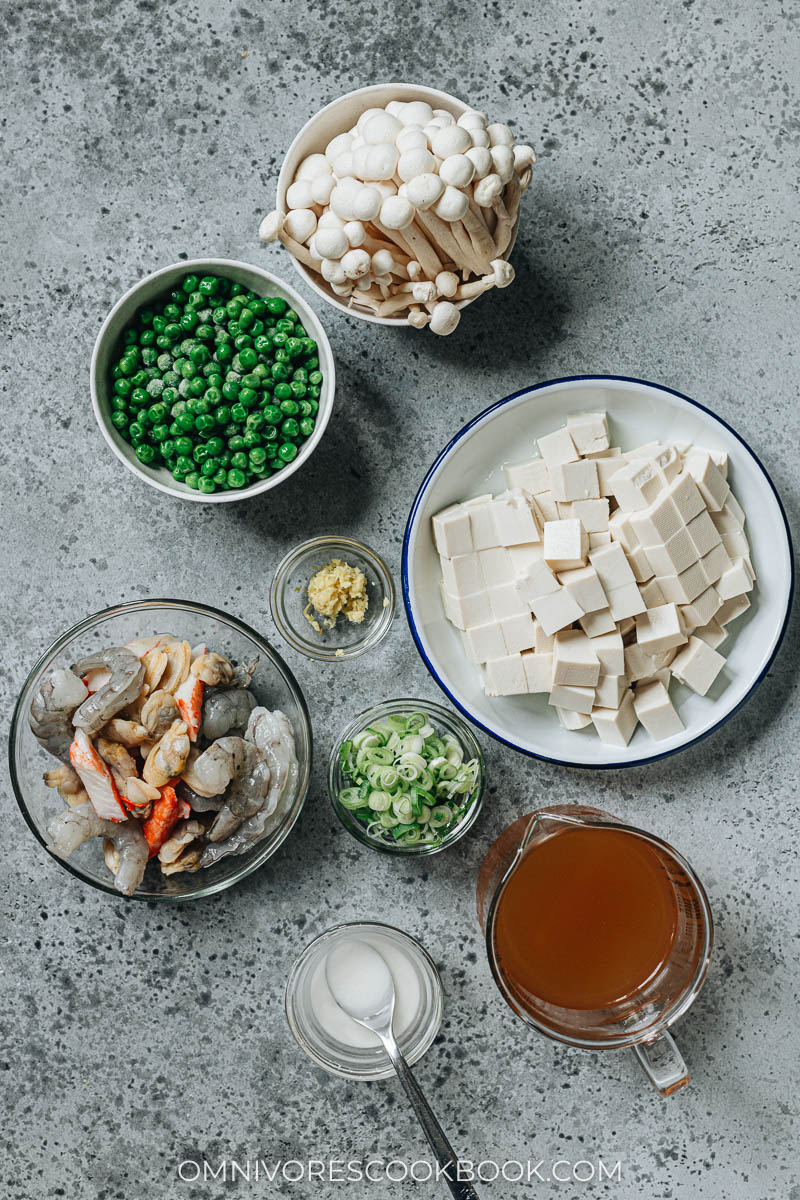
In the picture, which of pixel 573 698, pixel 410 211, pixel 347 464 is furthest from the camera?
pixel 347 464

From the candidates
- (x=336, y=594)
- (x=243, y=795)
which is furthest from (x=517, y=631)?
(x=243, y=795)

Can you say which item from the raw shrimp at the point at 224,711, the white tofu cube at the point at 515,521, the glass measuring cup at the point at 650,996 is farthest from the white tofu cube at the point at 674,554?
the raw shrimp at the point at 224,711

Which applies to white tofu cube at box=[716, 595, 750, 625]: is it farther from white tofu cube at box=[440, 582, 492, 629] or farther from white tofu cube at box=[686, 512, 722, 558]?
white tofu cube at box=[440, 582, 492, 629]

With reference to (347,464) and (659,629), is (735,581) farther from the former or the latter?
(347,464)

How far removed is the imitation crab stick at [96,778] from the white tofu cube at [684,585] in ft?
3.45

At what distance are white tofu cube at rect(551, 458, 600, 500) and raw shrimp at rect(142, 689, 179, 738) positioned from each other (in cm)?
81

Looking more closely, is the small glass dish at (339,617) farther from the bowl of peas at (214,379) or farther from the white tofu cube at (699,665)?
the white tofu cube at (699,665)

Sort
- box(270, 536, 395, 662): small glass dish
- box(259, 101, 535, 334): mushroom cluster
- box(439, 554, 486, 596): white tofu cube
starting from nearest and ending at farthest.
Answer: box(259, 101, 535, 334): mushroom cluster
box(439, 554, 486, 596): white tofu cube
box(270, 536, 395, 662): small glass dish

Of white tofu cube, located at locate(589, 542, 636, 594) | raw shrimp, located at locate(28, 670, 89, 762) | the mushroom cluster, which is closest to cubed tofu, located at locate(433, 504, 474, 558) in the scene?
white tofu cube, located at locate(589, 542, 636, 594)

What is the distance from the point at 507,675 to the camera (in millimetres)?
1702

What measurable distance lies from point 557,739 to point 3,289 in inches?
56.8

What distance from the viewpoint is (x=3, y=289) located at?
1.81 meters

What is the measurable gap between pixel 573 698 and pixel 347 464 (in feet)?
2.13

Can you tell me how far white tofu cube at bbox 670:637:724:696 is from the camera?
1.71m
